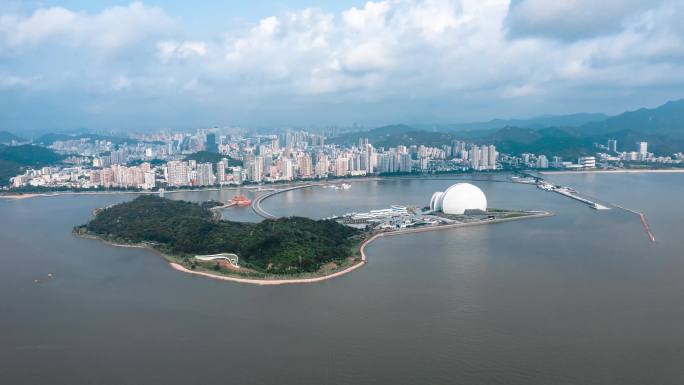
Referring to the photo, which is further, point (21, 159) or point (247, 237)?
point (21, 159)

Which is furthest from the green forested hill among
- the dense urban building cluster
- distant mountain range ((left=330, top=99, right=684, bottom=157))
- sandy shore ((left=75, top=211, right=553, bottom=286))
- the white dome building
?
distant mountain range ((left=330, top=99, right=684, bottom=157))

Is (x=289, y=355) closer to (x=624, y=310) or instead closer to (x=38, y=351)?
(x=38, y=351)

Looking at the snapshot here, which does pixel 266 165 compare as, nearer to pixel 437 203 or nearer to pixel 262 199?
pixel 262 199

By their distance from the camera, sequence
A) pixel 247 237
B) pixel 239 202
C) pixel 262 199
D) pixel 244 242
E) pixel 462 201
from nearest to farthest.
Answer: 1. pixel 244 242
2. pixel 247 237
3. pixel 462 201
4. pixel 239 202
5. pixel 262 199

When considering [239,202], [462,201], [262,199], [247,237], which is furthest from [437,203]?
[262,199]

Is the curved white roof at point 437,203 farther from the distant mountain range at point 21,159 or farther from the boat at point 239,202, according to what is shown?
the distant mountain range at point 21,159

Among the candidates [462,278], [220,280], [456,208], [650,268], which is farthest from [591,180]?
[220,280]

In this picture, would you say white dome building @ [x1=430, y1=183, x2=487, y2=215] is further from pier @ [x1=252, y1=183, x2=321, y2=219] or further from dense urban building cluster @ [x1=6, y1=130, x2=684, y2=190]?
dense urban building cluster @ [x1=6, y1=130, x2=684, y2=190]
